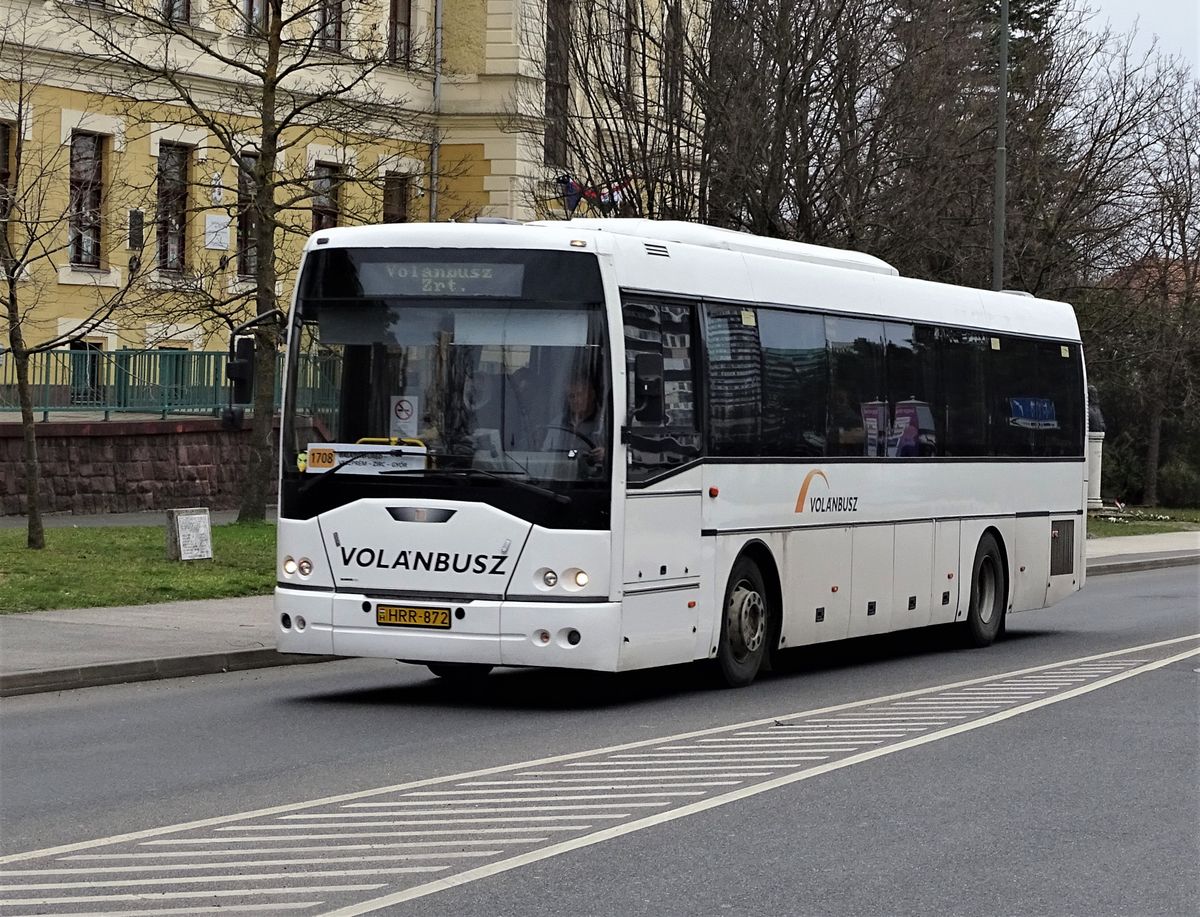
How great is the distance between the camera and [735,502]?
49.2 ft

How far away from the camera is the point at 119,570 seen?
71.4 feet

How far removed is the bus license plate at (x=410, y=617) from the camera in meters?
13.4

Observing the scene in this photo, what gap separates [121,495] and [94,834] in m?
24.1

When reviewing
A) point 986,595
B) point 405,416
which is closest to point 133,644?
point 405,416

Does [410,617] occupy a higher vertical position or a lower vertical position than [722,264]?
lower

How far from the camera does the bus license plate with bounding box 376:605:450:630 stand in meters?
13.4

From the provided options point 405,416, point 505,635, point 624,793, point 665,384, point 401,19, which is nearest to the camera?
point 624,793

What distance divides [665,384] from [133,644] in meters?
4.79

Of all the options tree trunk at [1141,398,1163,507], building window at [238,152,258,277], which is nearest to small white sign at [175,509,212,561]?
building window at [238,152,258,277]

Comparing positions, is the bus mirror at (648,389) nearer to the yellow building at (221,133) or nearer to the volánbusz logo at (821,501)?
the volánbusz logo at (821,501)

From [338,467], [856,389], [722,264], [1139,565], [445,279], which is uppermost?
[722,264]

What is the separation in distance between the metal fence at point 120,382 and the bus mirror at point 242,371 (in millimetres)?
16870

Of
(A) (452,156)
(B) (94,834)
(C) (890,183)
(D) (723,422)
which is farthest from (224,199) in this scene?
(B) (94,834)

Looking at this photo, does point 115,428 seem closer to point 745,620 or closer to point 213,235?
point 213,235
